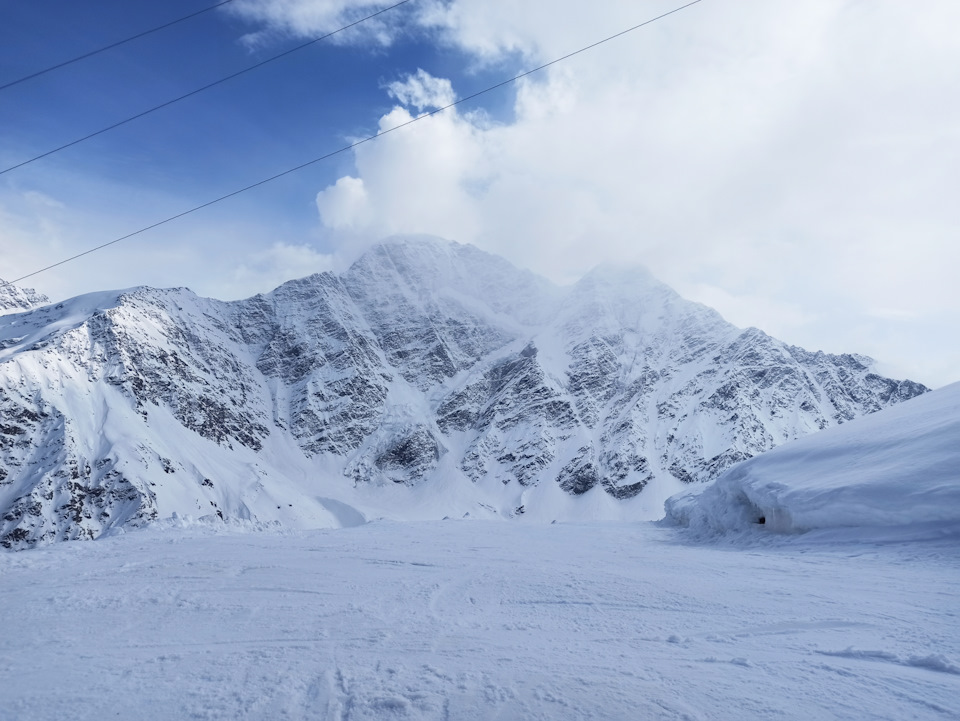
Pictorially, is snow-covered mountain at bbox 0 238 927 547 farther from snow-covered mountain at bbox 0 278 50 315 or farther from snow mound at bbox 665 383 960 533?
snow mound at bbox 665 383 960 533

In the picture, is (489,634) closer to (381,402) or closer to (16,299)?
(381,402)

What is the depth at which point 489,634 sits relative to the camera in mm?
7277

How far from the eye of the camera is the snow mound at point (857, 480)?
10.7 m

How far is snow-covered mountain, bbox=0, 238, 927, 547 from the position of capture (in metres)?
88.4

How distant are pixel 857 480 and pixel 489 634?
30.7 ft

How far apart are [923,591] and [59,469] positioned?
102148mm

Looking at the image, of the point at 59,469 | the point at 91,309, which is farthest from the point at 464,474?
the point at 91,309

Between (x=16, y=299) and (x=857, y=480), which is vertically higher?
(x=16, y=299)

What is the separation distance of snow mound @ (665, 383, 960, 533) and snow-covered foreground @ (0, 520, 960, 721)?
0.64 meters

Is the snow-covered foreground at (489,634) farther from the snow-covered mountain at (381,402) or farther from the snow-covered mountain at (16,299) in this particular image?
the snow-covered mountain at (16,299)

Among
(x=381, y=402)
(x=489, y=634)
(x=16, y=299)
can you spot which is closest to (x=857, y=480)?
(x=489, y=634)

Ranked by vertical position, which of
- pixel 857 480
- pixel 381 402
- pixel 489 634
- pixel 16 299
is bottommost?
pixel 489 634

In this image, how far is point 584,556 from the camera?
12.7m

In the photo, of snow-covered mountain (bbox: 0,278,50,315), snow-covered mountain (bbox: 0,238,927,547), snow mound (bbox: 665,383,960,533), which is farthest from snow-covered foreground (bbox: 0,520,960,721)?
snow-covered mountain (bbox: 0,278,50,315)
